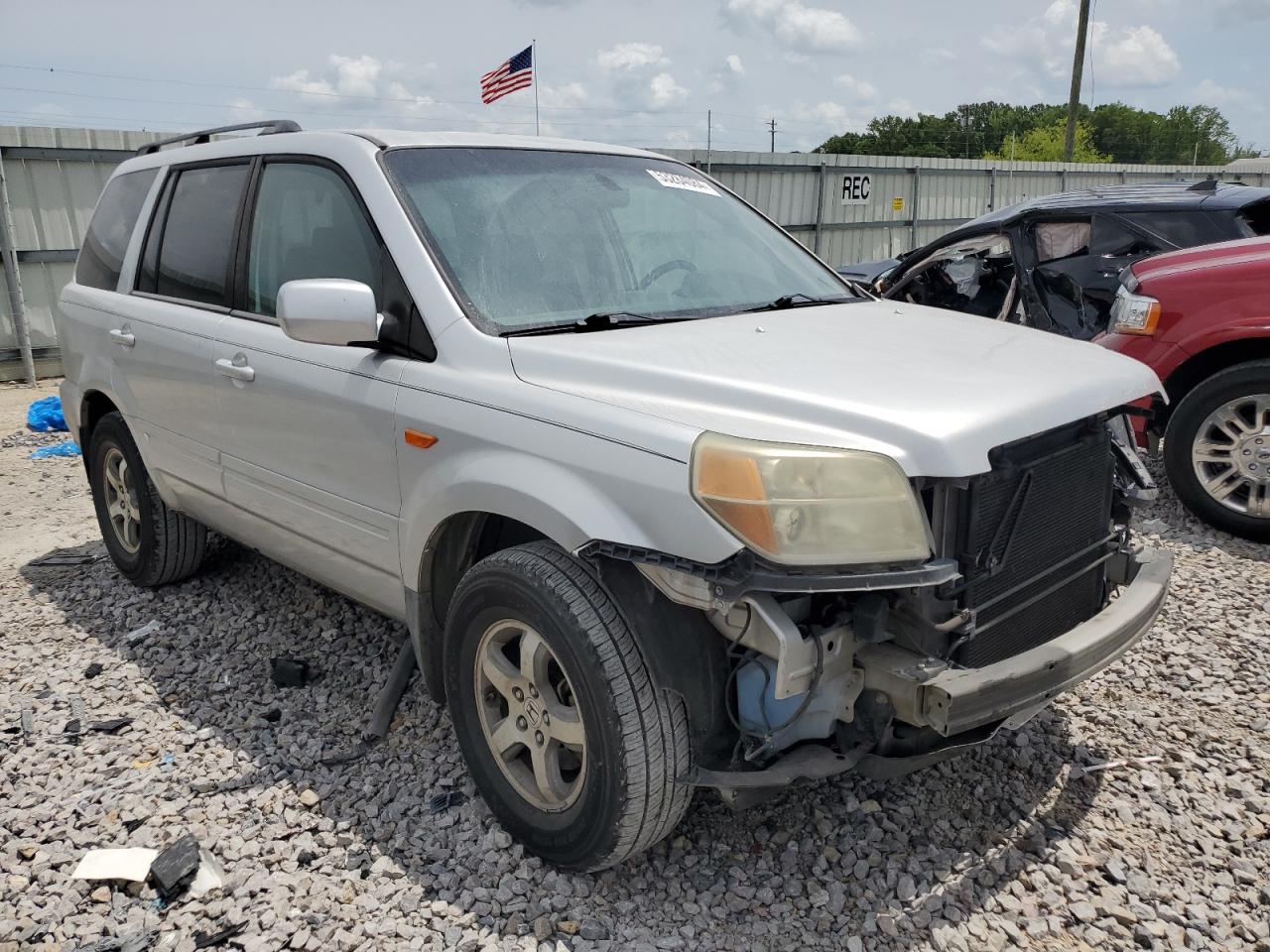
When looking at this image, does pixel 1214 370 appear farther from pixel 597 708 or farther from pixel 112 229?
pixel 112 229

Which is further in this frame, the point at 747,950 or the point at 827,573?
the point at 747,950

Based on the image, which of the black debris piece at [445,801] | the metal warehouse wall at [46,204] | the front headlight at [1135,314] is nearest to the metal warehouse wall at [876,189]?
the metal warehouse wall at [46,204]

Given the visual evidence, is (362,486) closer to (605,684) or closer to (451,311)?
(451,311)

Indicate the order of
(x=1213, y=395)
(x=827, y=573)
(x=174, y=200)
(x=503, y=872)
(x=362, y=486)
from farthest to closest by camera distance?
(x=1213, y=395)
(x=174, y=200)
(x=362, y=486)
(x=503, y=872)
(x=827, y=573)

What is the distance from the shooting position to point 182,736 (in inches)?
138

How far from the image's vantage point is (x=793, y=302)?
3.35m

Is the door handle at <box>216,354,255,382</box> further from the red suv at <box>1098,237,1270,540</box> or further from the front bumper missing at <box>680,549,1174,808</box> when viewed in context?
the red suv at <box>1098,237,1270,540</box>

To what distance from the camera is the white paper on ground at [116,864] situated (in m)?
2.75

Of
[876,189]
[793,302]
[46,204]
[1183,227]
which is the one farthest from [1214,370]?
[876,189]

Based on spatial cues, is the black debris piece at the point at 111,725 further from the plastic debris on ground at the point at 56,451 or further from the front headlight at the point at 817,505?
the plastic debris on ground at the point at 56,451

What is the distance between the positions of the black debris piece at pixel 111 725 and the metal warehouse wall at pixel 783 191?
840 centimetres

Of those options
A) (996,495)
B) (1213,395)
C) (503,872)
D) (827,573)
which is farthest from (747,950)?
(1213,395)

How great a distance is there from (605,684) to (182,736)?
1.93 m

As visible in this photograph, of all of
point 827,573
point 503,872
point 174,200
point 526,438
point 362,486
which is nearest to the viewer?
point 827,573
